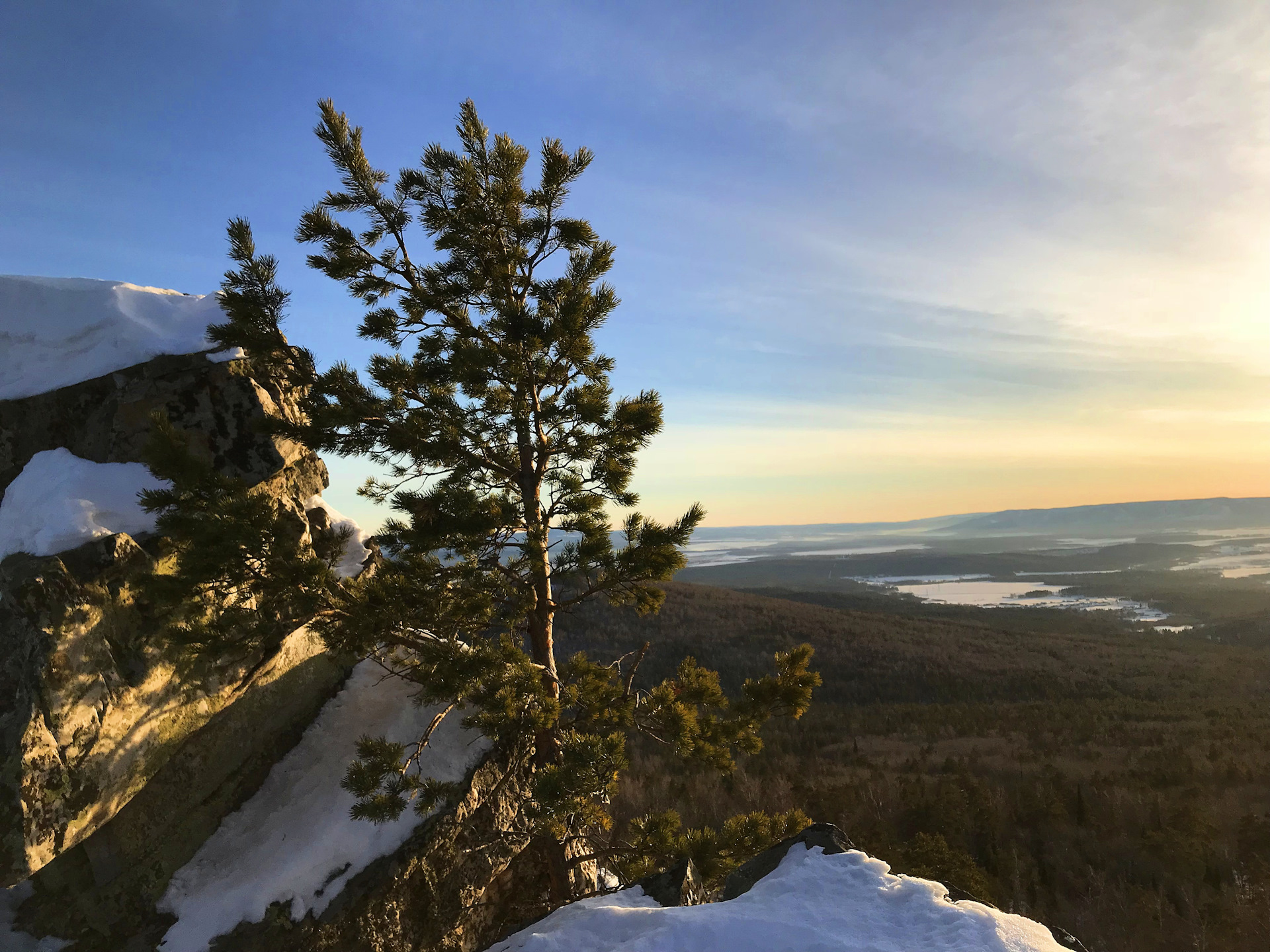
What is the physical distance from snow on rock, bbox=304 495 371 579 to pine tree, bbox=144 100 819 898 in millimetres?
1616

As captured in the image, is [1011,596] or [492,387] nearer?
[492,387]

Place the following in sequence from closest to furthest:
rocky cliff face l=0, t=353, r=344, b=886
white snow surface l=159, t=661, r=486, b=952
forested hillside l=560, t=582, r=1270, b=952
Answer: rocky cliff face l=0, t=353, r=344, b=886 < white snow surface l=159, t=661, r=486, b=952 < forested hillside l=560, t=582, r=1270, b=952

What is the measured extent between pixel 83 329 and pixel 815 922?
29.4 ft

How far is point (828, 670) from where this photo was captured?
132ft

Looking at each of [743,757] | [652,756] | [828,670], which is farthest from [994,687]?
[652,756]

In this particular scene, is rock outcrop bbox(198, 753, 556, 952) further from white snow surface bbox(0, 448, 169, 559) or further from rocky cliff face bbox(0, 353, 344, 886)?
white snow surface bbox(0, 448, 169, 559)

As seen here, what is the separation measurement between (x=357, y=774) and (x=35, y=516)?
12.4 feet

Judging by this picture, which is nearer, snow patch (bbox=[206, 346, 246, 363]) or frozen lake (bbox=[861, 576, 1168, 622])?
snow patch (bbox=[206, 346, 246, 363])

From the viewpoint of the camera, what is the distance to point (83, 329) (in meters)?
7.24

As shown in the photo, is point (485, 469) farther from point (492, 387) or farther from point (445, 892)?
point (445, 892)

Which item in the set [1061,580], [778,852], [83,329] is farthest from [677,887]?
[1061,580]

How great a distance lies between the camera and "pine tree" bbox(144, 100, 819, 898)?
20.2 ft

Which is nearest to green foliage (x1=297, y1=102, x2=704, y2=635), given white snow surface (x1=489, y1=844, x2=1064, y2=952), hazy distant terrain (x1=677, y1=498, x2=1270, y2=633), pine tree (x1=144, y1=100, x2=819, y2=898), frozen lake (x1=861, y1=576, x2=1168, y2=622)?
pine tree (x1=144, y1=100, x2=819, y2=898)

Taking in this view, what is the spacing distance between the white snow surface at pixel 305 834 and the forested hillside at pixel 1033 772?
2.38 m
